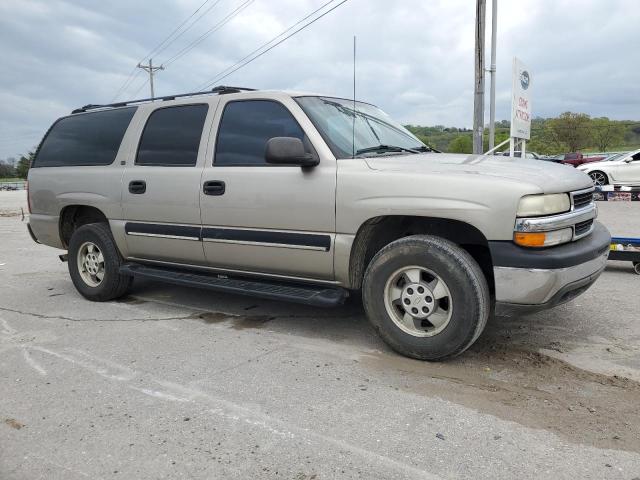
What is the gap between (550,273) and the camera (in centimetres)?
314

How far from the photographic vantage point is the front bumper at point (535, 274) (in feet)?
10.3

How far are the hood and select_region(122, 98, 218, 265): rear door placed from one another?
62.6 inches

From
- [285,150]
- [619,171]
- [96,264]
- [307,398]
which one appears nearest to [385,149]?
[285,150]

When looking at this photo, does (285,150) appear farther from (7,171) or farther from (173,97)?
(7,171)

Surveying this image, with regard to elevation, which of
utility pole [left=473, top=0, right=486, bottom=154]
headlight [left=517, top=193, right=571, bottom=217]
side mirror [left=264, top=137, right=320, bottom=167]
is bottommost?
headlight [left=517, top=193, right=571, bottom=217]

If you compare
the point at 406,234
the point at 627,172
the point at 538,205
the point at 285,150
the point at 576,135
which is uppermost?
the point at 576,135

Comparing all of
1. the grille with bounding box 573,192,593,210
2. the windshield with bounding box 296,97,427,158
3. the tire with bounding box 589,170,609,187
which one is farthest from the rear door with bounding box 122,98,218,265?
the tire with bounding box 589,170,609,187

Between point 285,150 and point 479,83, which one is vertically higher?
point 479,83

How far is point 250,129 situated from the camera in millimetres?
4301

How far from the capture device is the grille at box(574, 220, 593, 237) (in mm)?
3476

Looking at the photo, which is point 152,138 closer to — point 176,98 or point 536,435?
point 176,98

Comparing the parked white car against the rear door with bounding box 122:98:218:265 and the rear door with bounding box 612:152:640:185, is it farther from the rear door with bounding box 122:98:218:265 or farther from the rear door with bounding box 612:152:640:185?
the rear door with bounding box 122:98:218:265

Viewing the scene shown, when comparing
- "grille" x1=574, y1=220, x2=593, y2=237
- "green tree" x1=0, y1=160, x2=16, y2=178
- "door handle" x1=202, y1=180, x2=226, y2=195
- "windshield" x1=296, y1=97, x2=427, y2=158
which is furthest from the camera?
"green tree" x1=0, y1=160, x2=16, y2=178

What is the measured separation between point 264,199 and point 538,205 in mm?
1931
